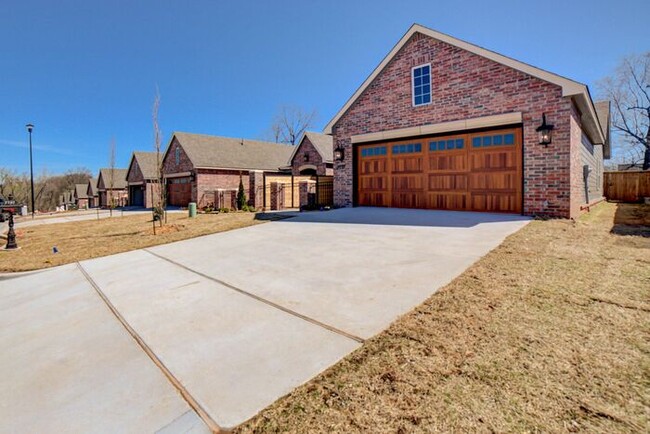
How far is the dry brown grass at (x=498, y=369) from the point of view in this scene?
1.72 meters

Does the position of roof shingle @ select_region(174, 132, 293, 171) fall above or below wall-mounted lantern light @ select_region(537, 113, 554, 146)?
above

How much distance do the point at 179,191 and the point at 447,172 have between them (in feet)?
74.8

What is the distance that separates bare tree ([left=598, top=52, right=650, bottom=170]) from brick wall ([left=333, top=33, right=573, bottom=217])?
31.1m

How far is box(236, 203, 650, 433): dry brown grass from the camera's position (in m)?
1.72

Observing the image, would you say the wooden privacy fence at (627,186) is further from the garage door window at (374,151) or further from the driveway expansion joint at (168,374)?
the driveway expansion joint at (168,374)

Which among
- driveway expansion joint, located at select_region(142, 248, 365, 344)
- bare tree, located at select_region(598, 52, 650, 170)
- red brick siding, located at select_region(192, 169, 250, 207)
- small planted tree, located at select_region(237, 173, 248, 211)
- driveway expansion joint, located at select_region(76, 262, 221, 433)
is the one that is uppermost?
bare tree, located at select_region(598, 52, 650, 170)

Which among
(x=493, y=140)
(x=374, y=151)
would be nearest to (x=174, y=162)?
(x=374, y=151)

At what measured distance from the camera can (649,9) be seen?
18391 mm

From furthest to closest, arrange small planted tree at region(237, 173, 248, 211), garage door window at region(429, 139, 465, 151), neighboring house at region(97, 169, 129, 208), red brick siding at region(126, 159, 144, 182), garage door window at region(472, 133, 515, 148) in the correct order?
neighboring house at region(97, 169, 129, 208) → red brick siding at region(126, 159, 144, 182) → small planted tree at region(237, 173, 248, 211) → garage door window at region(429, 139, 465, 151) → garage door window at region(472, 133, 515, 148)

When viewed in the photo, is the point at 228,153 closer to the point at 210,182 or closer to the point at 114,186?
the point at 210,182

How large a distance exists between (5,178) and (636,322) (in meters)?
64.6

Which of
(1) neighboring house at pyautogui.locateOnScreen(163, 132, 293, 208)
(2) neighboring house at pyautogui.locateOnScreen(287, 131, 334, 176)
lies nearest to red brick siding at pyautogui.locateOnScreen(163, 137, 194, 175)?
(1) neighboring house at pyautogui.locateOnScreen(163, 132, 293, 208)

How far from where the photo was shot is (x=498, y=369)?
7.00ft

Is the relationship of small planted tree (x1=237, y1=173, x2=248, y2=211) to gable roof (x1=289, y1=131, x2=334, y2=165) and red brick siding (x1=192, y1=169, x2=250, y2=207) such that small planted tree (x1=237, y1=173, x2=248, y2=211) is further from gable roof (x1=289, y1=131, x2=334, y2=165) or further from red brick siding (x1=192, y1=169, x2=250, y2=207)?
gable roof (x1=289, y1=131, x2=334, y2=165)
